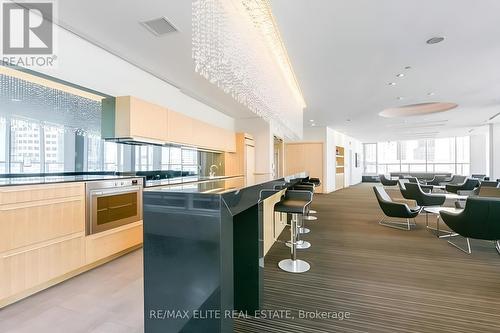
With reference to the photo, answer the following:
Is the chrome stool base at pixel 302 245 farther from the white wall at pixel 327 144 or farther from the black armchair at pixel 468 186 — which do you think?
the black armchair at pixel 468 186

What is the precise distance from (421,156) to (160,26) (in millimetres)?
17921

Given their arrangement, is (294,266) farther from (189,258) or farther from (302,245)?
(189,258)

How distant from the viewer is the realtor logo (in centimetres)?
248

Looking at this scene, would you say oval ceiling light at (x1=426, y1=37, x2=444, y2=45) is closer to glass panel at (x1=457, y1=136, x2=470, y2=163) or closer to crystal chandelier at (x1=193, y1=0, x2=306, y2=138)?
crystal chandelier at (x1=193, y1=0, x2=306, y2=138)

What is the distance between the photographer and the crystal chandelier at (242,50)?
243cm

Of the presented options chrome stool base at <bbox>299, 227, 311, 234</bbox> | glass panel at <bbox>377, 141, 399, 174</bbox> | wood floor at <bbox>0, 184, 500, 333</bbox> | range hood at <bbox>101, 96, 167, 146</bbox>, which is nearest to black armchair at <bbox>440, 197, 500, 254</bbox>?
wood floor at <bbox>0, 184, 500, 333</bbox>

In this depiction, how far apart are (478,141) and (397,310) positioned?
49.1 feet

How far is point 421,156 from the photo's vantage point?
1572 centimetres

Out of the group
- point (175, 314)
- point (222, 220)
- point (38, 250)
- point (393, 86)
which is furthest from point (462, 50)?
point (38, 250)

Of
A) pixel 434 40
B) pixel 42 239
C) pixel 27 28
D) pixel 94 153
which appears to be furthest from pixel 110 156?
pixel 434 40

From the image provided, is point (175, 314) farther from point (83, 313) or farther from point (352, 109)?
point (352, 109)

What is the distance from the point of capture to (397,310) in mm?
2072

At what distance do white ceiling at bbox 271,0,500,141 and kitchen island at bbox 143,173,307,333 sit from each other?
2142 millimetres

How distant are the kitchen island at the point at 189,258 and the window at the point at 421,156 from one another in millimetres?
18003
